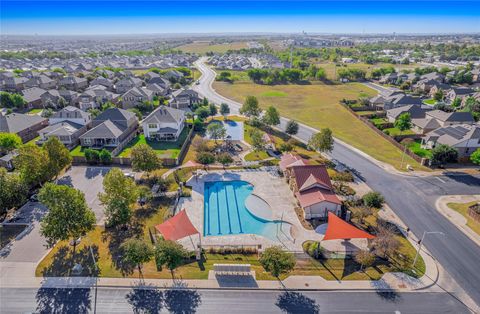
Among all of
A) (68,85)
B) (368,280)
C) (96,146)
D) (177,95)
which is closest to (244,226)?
(368,280)

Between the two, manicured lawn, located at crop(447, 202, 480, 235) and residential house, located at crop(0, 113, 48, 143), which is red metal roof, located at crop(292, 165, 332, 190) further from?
residential house, located at crop(0, 113, 48, 143)

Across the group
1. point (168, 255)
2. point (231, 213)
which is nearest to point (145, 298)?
point (168, 255)

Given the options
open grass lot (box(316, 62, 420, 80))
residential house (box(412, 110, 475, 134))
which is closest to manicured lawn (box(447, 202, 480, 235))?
residential house (box(412, 110, 475, 134))

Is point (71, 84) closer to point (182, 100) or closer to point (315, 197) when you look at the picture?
point (182, 100)

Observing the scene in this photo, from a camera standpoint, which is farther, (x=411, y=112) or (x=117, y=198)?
(x=411, y=112)

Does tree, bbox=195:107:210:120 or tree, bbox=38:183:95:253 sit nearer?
tree, bbox=38:183:95:253

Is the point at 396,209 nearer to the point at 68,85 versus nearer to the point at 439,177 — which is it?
the point at 439,177
